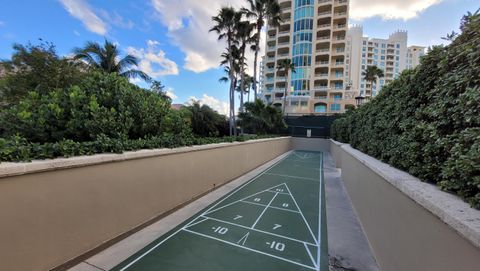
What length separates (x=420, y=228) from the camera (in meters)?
1.82

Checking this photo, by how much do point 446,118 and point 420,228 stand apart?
1130mm

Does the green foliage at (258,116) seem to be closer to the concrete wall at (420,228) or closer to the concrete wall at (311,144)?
the concrete wall at (311,144)

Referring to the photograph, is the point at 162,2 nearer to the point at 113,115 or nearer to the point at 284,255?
the point at 113,115

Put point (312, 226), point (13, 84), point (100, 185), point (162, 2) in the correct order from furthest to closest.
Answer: point (162, 2), point (13, 84), point (312, 226), point (100, 185)

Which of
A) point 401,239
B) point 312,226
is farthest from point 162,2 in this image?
point 401,239

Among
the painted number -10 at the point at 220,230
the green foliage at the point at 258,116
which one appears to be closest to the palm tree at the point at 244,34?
the green foliage at the point at 258,116

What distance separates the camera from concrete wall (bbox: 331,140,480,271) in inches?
49.8

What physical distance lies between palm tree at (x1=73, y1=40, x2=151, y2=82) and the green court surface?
564 inches

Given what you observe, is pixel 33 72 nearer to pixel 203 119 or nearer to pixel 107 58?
pixel 107 58

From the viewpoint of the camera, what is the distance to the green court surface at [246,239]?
3.14 metres

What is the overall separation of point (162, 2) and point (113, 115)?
31.7 ft

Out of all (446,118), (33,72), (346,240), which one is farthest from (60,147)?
(33,72)

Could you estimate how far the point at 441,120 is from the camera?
219 centimetres

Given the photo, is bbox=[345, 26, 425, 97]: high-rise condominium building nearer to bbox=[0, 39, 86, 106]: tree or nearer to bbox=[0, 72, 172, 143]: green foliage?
bbox=[0, 39, 86, 106]: tree
